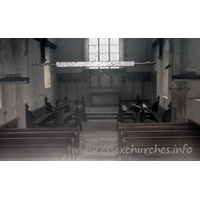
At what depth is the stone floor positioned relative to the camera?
15.0ft

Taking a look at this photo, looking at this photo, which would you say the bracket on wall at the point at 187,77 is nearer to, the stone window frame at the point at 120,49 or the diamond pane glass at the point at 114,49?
the stone window frame at the point at 120,49

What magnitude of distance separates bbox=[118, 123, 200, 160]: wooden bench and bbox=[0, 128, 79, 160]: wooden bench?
83 centimetres

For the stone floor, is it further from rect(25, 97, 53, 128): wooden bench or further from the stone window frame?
the stone window frame

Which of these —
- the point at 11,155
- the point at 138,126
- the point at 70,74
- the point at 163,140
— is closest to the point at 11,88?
the point at 11,155

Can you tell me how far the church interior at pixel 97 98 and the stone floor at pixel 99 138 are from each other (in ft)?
0.07

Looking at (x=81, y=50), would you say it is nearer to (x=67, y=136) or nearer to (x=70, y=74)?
(x=70, y=74)

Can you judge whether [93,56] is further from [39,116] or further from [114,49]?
[39,116]

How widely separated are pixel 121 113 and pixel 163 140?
13.8 ft

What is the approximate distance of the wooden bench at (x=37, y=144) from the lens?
102 inches

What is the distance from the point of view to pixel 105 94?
1110 cm

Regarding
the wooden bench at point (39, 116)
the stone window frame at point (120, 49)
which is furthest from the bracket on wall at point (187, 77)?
the stone window frame at point (120, 49)

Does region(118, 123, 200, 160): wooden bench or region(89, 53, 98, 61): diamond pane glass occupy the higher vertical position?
region(89, 53, 98, 61): diamond pane glass

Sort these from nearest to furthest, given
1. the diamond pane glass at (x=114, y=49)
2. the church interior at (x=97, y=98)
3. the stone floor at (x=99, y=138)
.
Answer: the church interior at (x=97, y=98)
the stone floor at (x=99, y=138)
the diamond pane glass at (x=114, y=49)

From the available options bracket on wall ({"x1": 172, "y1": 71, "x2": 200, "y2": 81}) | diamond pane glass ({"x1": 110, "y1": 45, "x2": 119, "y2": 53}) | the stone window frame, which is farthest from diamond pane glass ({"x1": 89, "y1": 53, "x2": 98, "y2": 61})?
bracket on wall ({"x1": 172, "y1": 71, "x2": 200, "y2": 81})
